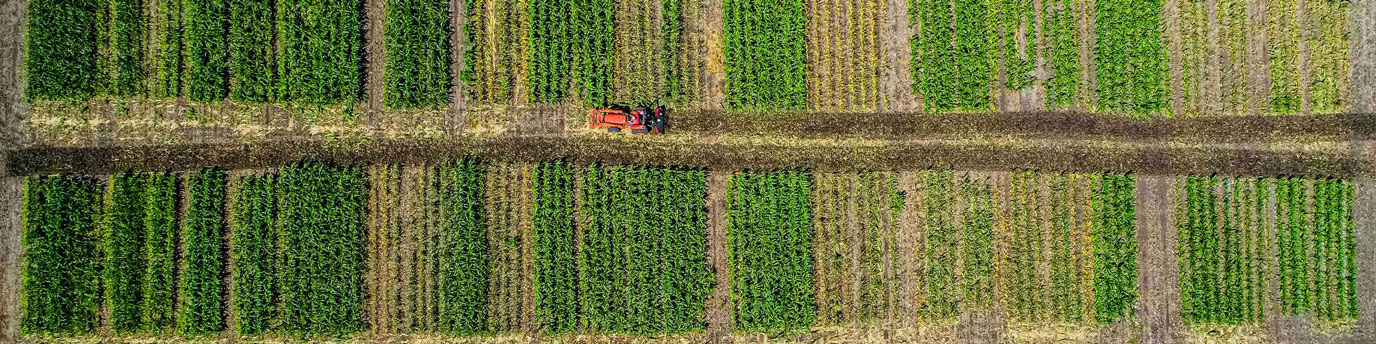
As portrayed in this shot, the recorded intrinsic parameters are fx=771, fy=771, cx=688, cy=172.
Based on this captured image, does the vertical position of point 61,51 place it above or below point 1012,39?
below

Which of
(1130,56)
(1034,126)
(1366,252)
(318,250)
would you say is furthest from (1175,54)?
(318,250)

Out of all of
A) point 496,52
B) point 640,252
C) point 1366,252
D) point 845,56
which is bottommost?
point 1366,252

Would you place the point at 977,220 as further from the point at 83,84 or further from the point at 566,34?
the point at 83,84

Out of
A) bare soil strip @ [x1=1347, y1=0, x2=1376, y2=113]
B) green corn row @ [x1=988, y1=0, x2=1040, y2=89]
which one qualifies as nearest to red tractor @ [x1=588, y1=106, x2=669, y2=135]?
green corn row @ [x1=988, y1=0, x2=1040, y2=89]

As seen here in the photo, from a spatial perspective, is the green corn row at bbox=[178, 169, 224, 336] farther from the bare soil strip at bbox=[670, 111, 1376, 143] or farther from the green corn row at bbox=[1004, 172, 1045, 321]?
the green corn row at bbox=[1004, 172, 1045, 321]

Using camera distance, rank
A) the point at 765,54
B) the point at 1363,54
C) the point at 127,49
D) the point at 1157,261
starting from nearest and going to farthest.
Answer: the point at 127,49 < the point at 765,54 < the point at 1157,261 < the point at 1363,54

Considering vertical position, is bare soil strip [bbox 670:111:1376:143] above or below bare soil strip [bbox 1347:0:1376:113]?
below

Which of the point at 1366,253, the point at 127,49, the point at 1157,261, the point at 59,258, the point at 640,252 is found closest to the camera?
the point at 59,258

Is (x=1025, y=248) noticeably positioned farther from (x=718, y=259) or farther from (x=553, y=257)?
(x=553, y=257)
